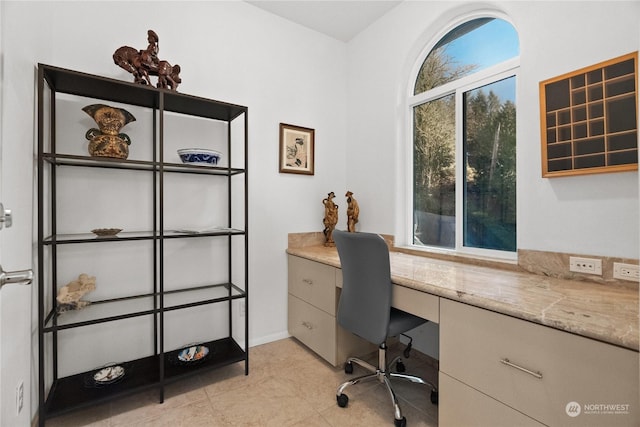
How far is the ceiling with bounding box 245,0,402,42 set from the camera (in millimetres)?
2426

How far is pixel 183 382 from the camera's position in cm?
194

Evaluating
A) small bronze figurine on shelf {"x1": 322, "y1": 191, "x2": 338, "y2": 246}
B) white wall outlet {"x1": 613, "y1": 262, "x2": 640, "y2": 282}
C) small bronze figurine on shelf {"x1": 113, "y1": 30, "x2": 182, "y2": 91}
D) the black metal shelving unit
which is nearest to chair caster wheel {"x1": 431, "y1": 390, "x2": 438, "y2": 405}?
white wall outlet {"x1": 613, "y1": 262, "x2": 640, "y2": 282}

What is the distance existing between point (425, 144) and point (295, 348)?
198 centimetres

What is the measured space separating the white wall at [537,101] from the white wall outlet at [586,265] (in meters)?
0.05

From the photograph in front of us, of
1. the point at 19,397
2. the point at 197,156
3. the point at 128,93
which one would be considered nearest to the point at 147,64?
the point at 128,93

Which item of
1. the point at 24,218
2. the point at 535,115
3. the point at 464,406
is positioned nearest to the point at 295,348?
the point at 464,406

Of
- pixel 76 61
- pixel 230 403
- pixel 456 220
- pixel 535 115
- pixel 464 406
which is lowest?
pixel 230 403

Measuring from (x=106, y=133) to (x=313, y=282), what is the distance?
5.34 ft

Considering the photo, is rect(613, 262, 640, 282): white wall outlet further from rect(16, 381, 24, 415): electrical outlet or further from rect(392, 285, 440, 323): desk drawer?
rect(16, 381, 24, 415): electrical outlet

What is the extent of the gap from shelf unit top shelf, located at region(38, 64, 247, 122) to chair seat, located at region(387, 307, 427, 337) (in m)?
1.63

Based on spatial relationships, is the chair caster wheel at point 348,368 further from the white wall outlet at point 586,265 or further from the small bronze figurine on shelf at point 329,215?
the white wall outlet at point 586,265

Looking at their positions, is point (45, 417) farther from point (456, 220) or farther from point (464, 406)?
point (456, 220)

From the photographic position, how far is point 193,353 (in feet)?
6.42

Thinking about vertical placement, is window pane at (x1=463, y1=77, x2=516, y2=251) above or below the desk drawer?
above
